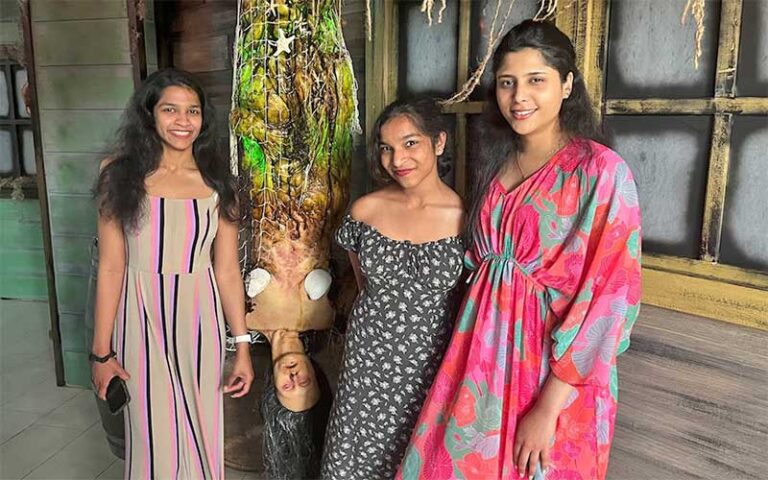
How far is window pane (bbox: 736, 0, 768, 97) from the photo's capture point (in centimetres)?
118

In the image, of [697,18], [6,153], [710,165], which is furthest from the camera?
[6,153]

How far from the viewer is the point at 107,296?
141 centimetres

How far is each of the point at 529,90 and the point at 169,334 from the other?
0.97 m

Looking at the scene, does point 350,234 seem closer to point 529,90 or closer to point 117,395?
point 529,90

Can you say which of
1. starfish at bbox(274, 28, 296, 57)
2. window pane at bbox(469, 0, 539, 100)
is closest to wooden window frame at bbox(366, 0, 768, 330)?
window pane at bbox(469, 0, 539, 100)

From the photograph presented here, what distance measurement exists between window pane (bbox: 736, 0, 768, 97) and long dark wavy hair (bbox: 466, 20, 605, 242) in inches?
13.2

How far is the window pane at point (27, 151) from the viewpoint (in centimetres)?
394

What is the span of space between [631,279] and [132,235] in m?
1.05

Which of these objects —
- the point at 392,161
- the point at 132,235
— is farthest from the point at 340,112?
the point at 132,235

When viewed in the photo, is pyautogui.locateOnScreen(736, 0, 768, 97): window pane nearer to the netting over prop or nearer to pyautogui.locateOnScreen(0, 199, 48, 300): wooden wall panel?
the netting over prop

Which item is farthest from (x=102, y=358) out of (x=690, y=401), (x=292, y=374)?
(x=690, y=401)

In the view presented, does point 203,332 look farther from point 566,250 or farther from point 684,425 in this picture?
point 684,425

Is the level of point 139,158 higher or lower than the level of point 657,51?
lower

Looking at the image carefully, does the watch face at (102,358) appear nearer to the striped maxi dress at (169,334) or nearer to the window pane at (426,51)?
the striped maxi dress at (169,334)
